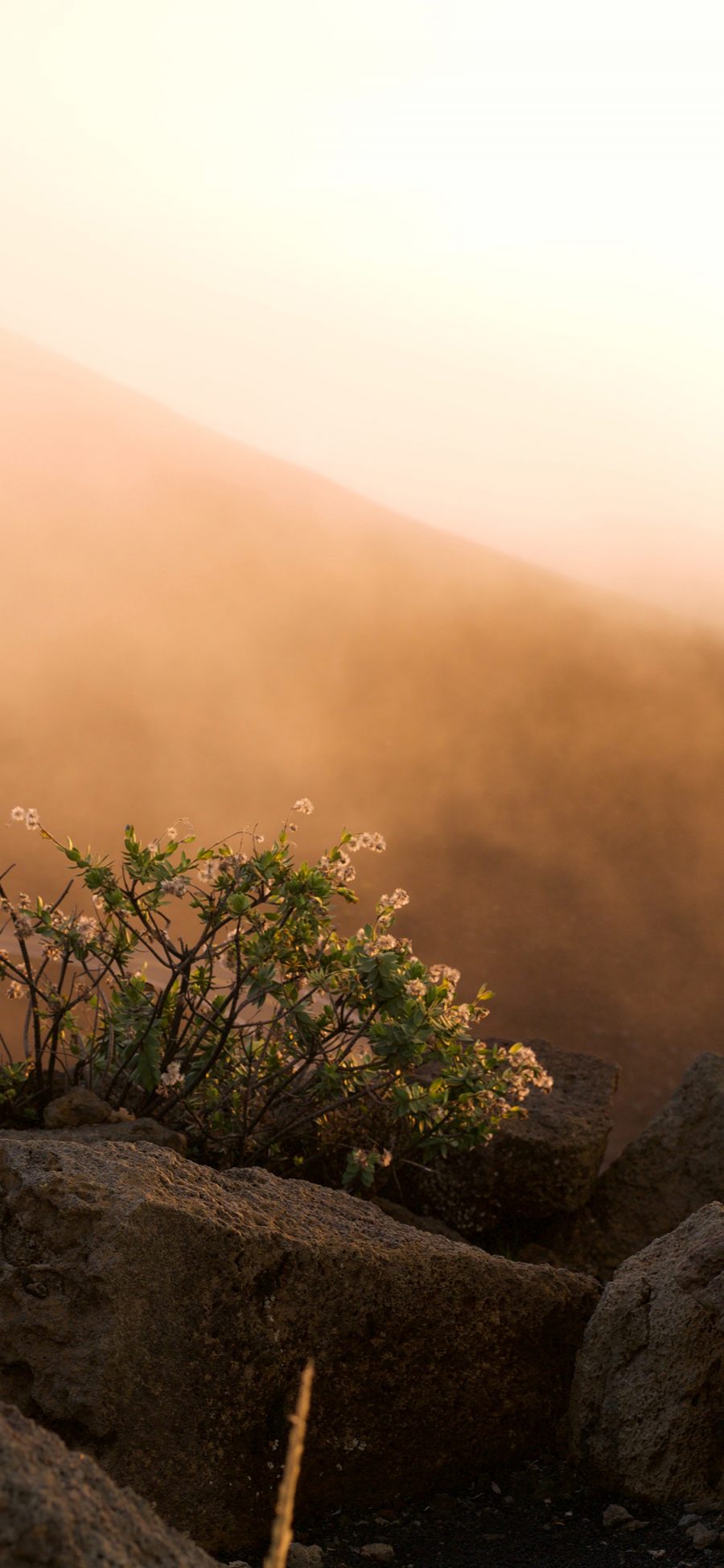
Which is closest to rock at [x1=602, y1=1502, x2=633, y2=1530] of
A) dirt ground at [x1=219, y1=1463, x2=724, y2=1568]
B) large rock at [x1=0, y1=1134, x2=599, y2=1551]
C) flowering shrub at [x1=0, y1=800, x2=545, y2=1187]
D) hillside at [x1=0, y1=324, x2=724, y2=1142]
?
dirt ground at [x1=219, y1=1463, x2=724, y2=1568]

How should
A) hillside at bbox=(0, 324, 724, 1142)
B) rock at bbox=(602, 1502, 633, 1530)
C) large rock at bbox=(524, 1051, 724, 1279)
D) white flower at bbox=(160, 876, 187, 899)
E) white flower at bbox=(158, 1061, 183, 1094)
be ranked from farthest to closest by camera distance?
hillside at bbox=(0, 324, 724, 1142), large rock at bbox=(524, 1051, 724, 1279), white flower at bbox=(158, 1061, 183, 1094), white flower at bbox=(160, 876, 187, 899), rock at bbox=(602, 1502, 633, 1530)

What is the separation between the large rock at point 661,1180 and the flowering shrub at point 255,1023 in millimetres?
1160

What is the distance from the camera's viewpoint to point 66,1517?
128 cm

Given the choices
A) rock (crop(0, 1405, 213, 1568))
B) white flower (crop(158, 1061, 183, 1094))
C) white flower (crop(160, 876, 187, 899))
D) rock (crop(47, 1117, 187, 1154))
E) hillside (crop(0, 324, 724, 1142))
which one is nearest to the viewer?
rock (crop(0, 1405, 213, 1568))

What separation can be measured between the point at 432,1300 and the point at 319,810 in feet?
24.3

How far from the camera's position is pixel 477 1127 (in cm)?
384

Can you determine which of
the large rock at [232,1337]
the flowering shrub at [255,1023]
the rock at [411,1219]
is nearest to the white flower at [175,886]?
the flowering shrub at [255,1023]

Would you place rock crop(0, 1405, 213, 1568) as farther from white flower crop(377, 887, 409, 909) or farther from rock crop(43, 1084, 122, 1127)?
white flower crop(377, 887, 409, 909)

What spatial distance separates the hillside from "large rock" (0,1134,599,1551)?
4.88 m

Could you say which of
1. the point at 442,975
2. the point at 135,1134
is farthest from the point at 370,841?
the point at 135,1134

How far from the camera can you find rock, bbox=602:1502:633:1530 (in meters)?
2.57

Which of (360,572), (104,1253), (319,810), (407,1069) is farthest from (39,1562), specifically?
(360,572)

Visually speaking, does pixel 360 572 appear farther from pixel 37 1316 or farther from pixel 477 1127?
pixel 37 1316

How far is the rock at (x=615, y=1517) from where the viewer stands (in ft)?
8.45
